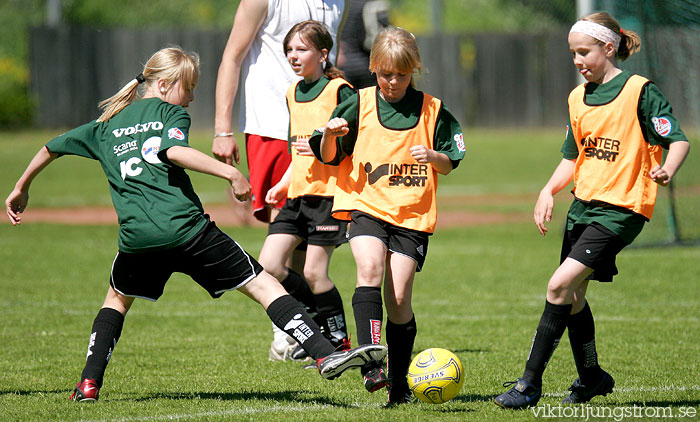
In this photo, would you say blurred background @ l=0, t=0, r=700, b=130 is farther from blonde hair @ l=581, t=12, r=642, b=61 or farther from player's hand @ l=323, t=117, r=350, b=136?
player's hand @ l=323, t=117, r=350, b=136

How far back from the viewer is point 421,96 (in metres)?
5.01

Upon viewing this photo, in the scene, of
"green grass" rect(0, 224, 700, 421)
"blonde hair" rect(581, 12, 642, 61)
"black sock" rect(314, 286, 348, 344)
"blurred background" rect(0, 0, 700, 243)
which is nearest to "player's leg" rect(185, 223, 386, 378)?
"green grass" rect(0, 224, 700, 421)

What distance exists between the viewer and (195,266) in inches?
192

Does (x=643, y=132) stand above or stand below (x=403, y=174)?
above

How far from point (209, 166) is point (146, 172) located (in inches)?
17.2

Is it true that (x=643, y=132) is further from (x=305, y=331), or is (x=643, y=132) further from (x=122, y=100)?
(x=122, y=100)

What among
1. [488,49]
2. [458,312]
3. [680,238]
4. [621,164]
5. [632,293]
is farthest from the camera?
[488,49]

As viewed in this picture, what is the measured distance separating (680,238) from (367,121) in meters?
8.36

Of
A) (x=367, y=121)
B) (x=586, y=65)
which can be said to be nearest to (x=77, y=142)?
(x=367, y=121)

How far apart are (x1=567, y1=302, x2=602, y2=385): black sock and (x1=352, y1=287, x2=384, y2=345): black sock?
1.05 metres

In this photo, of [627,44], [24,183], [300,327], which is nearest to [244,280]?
[300,327]

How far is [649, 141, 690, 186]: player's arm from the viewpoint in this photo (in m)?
4.50

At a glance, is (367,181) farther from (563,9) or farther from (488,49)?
(563,9)

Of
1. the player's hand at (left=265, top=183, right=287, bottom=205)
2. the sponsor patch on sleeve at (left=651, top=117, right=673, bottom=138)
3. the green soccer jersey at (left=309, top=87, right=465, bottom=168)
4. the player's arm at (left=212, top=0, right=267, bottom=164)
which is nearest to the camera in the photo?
the sponsor patch on sleeve at (left=651, top=117, right=673, bottom=138)
